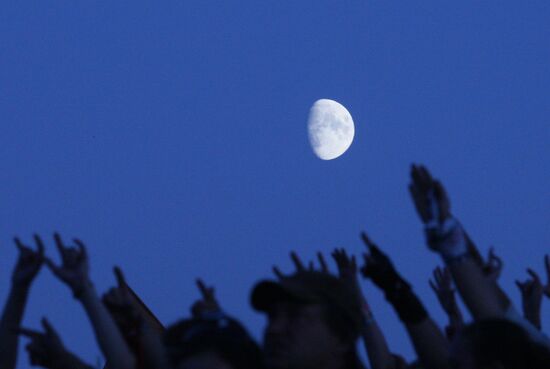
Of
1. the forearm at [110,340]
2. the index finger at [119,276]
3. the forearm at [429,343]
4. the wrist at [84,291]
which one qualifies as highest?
the index finger at [119,276]

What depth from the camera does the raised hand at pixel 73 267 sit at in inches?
134

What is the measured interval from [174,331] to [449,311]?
7.02ft

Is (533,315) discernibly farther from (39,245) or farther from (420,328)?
(39,245)

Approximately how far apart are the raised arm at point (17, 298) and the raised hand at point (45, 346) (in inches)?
4.1

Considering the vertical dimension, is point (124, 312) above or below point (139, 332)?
above

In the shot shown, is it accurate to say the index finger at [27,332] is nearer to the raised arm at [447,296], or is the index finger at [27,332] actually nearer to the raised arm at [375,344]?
the raised arm at [375,344]

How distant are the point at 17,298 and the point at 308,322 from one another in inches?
63.7

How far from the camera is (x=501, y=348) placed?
2883 mm

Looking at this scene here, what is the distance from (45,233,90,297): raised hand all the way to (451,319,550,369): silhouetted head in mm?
1648

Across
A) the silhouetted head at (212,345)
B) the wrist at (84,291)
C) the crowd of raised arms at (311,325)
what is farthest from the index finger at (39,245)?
the silhouetted head at (212,345)

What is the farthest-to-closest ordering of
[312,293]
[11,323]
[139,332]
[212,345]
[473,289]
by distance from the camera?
[11,323]
[139,332]
[473,289]
[312,293]
[212,345]

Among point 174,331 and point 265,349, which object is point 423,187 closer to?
point 265,349

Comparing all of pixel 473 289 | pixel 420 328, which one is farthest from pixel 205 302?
pixel 473 289

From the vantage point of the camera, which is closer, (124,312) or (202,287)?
(124,312)
